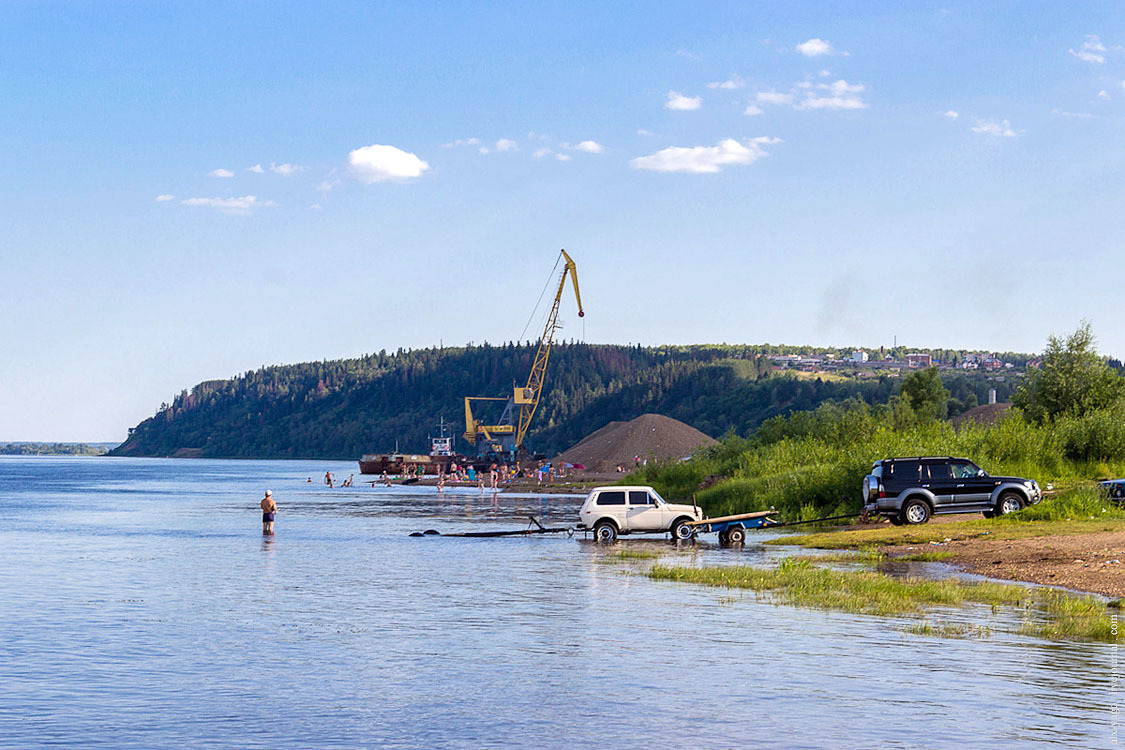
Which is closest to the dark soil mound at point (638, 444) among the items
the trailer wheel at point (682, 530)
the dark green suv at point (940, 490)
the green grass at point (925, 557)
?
the trailer wheel at point (682, 530)

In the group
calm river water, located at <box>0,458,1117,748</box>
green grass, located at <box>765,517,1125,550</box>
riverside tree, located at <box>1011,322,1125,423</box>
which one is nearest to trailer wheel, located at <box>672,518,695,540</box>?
green grass, located at <box>765,517,1125,550</box>

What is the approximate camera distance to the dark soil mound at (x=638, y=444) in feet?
497

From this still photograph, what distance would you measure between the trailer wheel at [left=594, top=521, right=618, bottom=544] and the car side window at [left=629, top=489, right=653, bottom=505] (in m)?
1.33

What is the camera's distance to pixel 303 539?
55.2 metres

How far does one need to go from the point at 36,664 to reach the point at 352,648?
18.9 ft

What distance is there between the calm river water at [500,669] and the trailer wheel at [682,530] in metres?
9.03

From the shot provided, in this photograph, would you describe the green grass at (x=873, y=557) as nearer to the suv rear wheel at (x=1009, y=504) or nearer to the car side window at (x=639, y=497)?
the suv rear wheel at (x=1009, y=504)

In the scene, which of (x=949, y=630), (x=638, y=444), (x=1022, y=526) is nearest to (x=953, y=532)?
(x=1022, y=526)

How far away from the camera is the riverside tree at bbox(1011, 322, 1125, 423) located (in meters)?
71.6

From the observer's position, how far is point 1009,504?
41062mm

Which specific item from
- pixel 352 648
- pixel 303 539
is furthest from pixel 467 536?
pixel 352 648

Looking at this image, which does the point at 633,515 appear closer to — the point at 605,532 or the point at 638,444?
the point at 605,532

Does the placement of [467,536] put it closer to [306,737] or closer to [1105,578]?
[1105,578]

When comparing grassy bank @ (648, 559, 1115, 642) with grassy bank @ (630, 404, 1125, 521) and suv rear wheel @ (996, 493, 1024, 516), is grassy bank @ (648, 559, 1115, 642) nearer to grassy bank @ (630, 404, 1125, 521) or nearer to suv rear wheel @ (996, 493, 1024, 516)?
suv rear wheel @ (996, 493, 1024, 516)
